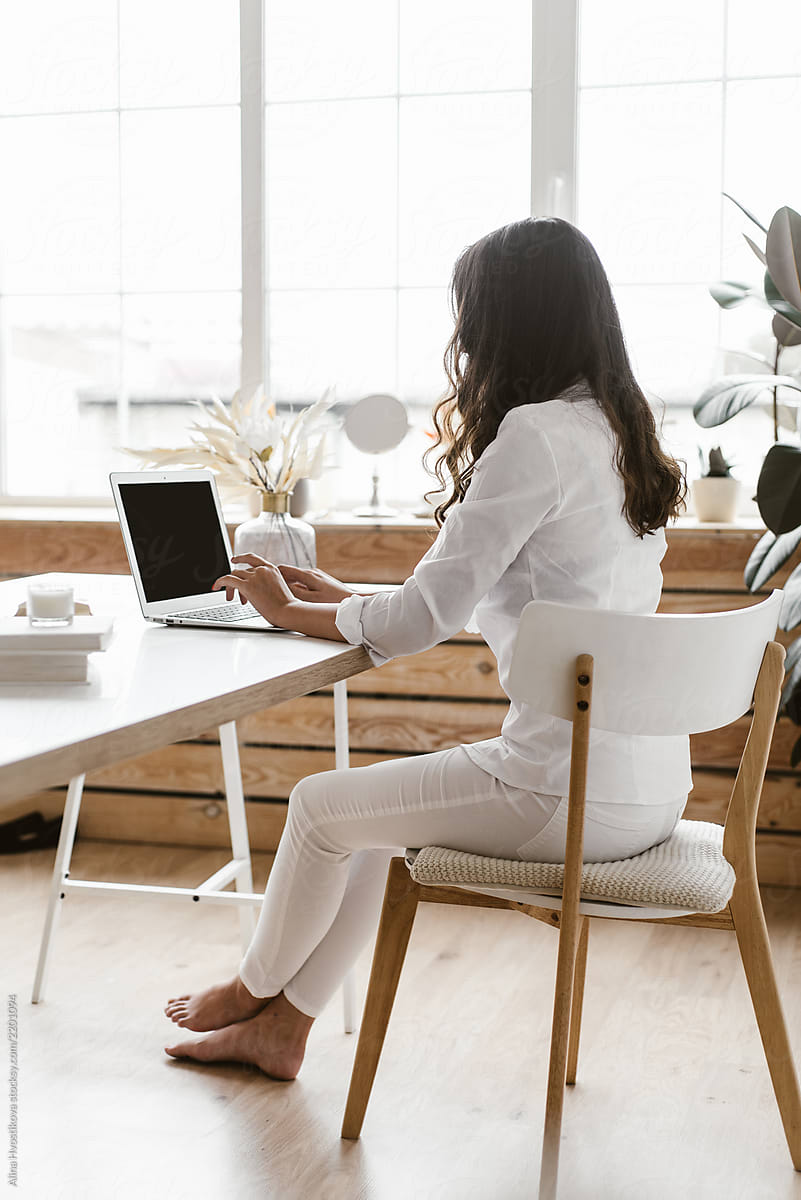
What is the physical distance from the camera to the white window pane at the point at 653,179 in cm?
304

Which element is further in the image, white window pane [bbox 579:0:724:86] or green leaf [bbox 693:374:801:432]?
white window pane [bbox 579:0:724:86]

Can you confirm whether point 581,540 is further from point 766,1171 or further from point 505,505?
point 766,1171

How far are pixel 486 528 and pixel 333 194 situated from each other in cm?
196

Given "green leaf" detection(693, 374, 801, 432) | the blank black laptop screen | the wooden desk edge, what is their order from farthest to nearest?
1. "green leaf" detection(693, 374, 801, 432)
2. the blank black laptop screen
3. the wooden desk edge

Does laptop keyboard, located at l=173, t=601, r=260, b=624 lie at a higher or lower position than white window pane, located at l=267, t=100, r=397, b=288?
lower

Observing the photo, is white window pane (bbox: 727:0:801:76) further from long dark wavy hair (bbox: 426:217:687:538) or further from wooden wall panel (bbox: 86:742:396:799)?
wooden wall panel (bbox: 86:742:396:799)

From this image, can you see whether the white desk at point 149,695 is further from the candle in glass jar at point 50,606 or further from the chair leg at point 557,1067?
the chair leg at point 557,1067

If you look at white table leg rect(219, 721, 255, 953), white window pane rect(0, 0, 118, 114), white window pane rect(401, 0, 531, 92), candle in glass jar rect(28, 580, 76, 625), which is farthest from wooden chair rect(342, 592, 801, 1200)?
white window pane rect(0, 0, 118, 114)

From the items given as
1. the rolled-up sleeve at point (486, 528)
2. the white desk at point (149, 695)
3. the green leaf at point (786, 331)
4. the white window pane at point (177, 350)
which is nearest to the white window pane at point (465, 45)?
the white window pane at point (177, 350)

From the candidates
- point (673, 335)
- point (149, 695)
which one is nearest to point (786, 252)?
point (673, 335)

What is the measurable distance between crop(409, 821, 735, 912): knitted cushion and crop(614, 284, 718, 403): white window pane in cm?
173

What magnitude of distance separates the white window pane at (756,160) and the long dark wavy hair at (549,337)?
58.0 inches

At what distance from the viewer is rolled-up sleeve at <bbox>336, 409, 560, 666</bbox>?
1546 millimetres

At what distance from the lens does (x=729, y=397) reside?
8.36 feet
